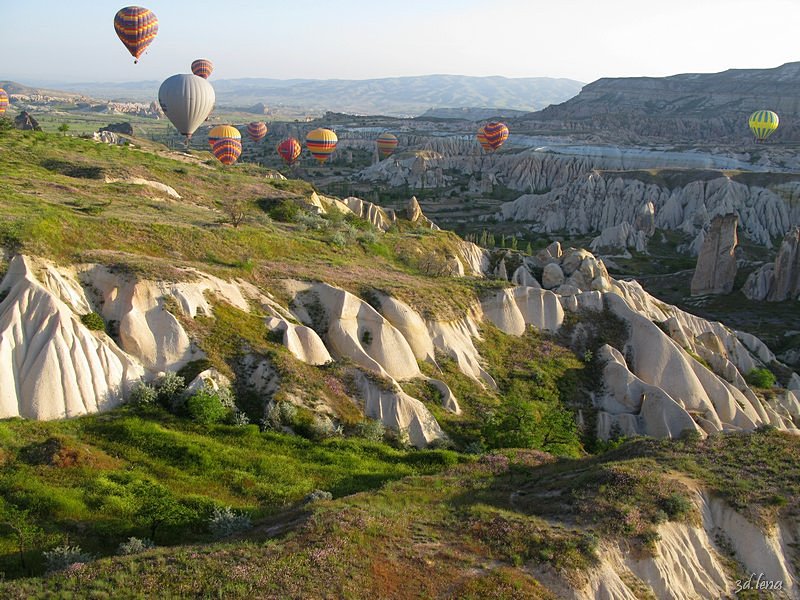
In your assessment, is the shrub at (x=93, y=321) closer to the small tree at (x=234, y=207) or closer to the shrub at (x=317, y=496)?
the shrub at (x=317, y=496)

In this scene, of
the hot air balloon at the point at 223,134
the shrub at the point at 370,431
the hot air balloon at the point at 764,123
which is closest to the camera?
the shrub at the point at 370,431

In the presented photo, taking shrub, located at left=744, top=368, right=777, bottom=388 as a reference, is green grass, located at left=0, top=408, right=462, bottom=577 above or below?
above

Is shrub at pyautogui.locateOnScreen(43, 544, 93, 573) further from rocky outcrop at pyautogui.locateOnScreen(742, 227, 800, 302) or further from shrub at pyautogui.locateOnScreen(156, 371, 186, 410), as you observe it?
rocky outcrop at pyautogui.locateOnScreen(742, 227, 800, 302)

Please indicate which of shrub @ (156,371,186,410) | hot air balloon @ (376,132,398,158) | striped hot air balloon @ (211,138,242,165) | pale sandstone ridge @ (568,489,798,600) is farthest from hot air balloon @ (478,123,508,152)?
pale sandstone ridge @ (568,489,798,600)

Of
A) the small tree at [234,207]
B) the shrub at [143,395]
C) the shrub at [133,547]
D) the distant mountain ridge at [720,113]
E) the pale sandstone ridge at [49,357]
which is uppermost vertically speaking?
the distant mountain ridge at [720,113]

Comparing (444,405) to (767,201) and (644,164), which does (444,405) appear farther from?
(644,164)

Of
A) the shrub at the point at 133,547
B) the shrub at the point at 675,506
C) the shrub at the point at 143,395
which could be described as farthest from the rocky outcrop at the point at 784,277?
the shrub at the point at 133,547
